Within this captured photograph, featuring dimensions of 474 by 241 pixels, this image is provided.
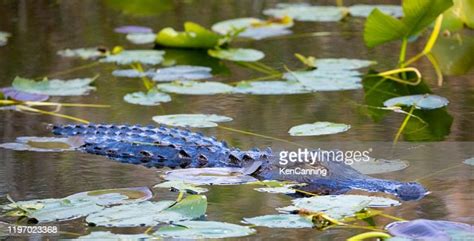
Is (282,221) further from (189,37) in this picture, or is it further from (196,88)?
(189,37)

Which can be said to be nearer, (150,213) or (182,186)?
(150,213)

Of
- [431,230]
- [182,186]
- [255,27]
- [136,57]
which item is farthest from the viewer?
[255,27]

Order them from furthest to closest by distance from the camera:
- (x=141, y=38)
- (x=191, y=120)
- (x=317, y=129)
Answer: (x=141, y=38), (x=191, y=120), (x=317, y=129)

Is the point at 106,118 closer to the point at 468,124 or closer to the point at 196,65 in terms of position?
the point at 196,65

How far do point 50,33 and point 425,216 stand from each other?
272 cm

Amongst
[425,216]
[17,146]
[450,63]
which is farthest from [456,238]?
[450,63]

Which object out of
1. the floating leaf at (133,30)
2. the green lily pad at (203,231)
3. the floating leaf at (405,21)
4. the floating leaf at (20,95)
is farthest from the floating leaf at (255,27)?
the green lily pad at (203,231)

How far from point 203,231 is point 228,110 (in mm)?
1259

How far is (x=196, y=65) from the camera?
4.41m

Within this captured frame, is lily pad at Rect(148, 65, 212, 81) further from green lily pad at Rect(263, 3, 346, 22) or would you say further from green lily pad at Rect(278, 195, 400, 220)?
green lily pad at Rect(278, 195, 400, 220)

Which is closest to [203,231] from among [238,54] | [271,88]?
[271,88]

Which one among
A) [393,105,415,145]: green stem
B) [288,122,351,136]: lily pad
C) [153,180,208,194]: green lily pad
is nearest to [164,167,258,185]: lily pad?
[153,180,208,194]: green lily pad

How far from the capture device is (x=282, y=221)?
8.58ft

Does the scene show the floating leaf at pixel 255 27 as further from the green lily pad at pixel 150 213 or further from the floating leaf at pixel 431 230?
the floating leaf at pixel 431 230
